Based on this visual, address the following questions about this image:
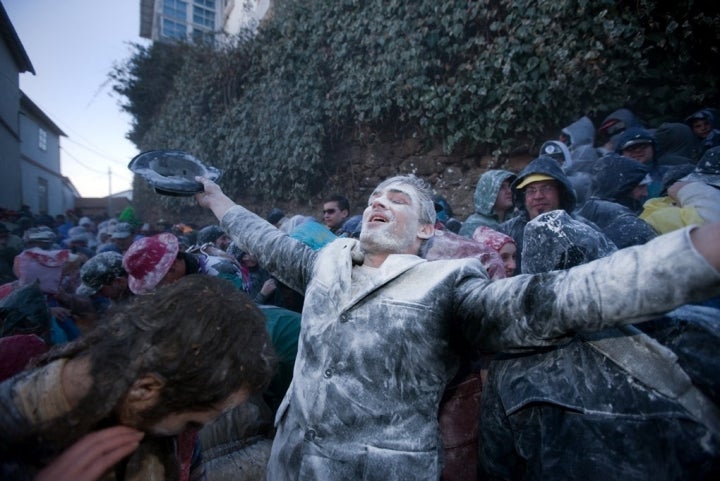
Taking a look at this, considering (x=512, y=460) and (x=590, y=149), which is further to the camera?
(x=590, y=149)

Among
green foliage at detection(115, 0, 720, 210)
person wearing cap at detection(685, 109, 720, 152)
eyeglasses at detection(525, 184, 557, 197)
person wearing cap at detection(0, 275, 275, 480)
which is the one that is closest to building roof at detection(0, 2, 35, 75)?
green foliage at detection(115, 0, 720, 210)

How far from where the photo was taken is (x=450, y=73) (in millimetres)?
6316

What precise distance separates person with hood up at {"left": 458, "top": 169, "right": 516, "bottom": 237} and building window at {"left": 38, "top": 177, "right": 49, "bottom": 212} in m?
27.1

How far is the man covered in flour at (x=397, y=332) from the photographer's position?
Answer: 4.25 ft

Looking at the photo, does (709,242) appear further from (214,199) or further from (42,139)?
(42,139)

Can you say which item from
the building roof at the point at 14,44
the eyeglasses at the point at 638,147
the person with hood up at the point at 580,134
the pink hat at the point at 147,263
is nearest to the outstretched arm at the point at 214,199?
the pink hat at the point at 147,263

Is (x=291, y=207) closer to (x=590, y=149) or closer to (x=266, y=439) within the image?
(x=590, y=149)

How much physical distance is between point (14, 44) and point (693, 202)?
21.4m

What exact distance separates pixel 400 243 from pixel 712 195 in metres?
2.37

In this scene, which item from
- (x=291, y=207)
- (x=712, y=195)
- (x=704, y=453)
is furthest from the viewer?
(x=291, y=207)

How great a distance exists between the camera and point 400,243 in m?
2.04

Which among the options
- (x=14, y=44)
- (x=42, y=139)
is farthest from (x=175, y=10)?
(x=42, y=139)

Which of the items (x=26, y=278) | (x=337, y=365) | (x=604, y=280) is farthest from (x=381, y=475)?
(x=26, y=278)

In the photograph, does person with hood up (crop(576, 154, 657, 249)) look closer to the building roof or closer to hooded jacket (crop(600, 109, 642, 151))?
hooded jacket (crop(600, 109, 642, 151))
